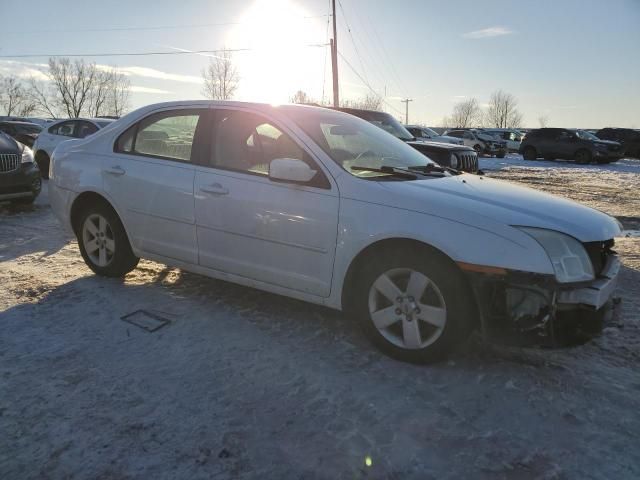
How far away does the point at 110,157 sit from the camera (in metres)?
4.31

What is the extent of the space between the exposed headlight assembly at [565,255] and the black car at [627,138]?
29.6 metres

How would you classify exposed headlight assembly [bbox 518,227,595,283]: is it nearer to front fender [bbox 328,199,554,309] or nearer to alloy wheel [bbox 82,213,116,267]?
front fender [bbox 328,199,554,309]

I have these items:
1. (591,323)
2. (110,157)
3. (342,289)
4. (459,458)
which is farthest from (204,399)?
(110,157)

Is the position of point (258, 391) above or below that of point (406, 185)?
below

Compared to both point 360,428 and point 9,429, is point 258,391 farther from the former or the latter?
point 9,429

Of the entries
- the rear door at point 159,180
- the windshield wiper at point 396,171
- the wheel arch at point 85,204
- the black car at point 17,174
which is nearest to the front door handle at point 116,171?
the rear door at point 159,180

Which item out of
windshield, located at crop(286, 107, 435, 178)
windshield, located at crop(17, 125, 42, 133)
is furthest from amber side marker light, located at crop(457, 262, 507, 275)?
windshield, located at crop(17, 125, 42, 133)

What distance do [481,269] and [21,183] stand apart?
7.56 metres

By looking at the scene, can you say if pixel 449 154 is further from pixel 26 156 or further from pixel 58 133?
pixel 58 133

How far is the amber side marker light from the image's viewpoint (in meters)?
2.65

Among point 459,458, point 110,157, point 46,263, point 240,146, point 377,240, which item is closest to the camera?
point 459,458

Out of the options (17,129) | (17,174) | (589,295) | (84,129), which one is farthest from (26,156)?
(17,129)

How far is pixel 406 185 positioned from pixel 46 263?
391 cm

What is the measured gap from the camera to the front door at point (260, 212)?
10.5 ft
